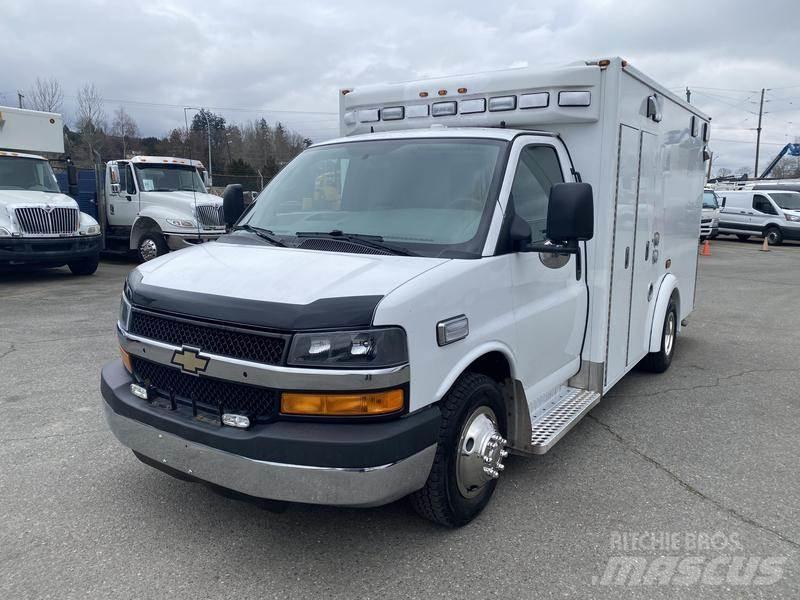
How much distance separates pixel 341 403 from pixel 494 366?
3.94 ft

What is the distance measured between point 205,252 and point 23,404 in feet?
9.34

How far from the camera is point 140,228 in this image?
1445 cm

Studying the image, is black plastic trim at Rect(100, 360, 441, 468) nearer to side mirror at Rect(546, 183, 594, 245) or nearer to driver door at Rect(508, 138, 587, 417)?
driver door at Rect(508, 138, 587, 417)

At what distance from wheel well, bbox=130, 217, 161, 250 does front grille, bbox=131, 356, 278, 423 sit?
11.8m

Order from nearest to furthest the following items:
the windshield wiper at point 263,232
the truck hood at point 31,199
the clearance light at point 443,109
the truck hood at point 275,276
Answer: the truck hood at point 275,276
the windshield wiper at point 263,232
the clearance light at point 443,109
the truck hood at point 31,199

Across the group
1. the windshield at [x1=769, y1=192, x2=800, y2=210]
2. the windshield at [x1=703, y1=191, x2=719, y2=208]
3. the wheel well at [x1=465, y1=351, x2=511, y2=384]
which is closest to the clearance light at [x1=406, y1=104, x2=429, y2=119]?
the wheel well at [x1=465, y1=351, x2=511, y2=384]

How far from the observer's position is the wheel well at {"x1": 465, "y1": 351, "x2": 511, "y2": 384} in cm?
353

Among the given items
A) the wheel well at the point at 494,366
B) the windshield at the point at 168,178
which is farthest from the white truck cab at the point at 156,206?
the wheel well at the point at 494,366

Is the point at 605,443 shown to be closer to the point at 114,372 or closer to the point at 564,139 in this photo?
the point at 564,139

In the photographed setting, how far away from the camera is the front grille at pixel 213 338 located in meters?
2.80

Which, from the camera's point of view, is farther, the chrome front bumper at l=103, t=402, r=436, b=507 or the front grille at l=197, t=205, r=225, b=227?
the front grille at l=197, t=205, r=225, b=227

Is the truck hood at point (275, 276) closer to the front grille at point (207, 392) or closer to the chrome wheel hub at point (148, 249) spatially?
the front grille at point (207, 392)

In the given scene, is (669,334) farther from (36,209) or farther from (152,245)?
(152,245)

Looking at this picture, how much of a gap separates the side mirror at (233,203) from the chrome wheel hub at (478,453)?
2.40m
